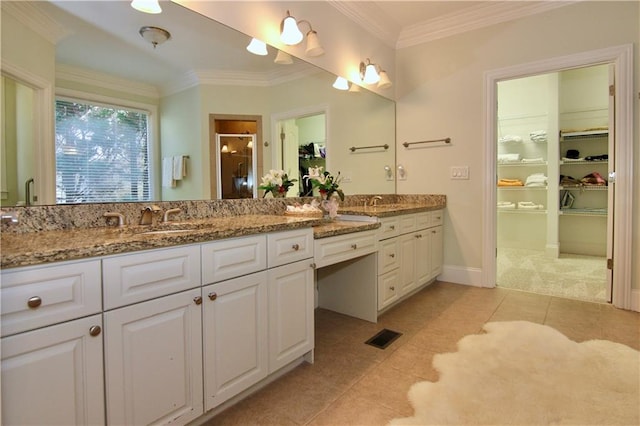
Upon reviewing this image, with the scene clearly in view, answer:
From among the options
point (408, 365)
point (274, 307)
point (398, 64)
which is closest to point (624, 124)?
point (398, 64)

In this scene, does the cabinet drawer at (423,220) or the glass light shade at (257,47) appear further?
the cabinet drawer at (423,220)

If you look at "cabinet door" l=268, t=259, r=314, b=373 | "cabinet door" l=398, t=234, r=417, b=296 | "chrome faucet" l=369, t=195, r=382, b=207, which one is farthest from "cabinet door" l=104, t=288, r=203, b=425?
"chrome faucet" l=369, t=195, r=382, b=207

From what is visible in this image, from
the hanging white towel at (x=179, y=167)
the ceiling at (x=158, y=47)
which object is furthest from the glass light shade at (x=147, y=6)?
the hanging white towel at (x=179, y=167)

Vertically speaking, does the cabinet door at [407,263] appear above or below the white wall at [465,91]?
below

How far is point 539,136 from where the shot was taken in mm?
4957

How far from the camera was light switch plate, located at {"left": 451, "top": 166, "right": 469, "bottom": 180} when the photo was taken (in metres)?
3.40

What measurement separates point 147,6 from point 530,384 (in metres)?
2.61

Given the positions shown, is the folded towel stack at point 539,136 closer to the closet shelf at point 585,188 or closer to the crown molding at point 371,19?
the closet shelf at point 585,188

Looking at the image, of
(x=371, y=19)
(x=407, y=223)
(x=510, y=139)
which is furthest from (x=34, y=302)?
(x=510, y=139)

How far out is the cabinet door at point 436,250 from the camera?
3.32 m

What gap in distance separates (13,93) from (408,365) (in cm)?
215

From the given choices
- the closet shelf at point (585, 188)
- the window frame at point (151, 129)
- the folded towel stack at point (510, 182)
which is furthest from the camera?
the folded towel stack at point (510, 182)

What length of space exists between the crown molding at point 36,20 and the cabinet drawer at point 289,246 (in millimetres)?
1194

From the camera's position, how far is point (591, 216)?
4.81 meters
